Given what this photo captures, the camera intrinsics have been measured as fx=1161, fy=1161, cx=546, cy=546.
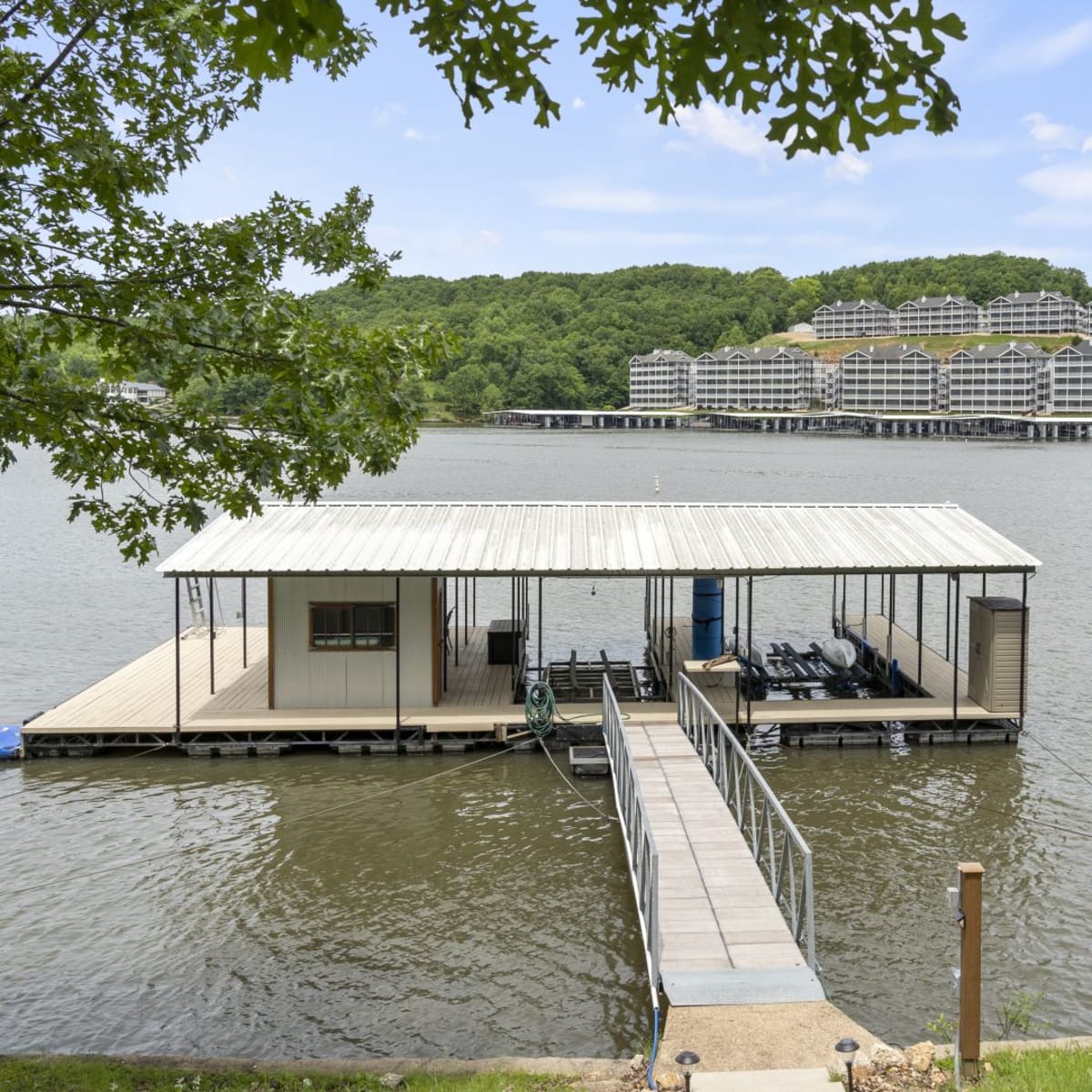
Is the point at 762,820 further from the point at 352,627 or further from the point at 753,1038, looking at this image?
the point at 352,627

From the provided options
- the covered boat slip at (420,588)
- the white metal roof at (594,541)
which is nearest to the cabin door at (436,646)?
the covered boat slip at (420,588)

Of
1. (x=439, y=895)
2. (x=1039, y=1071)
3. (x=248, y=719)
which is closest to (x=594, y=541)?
(x=248, y=719)

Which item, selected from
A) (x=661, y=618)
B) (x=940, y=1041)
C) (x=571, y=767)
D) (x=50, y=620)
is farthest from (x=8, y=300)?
(x=50, y=620)

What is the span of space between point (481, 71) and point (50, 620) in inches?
1352

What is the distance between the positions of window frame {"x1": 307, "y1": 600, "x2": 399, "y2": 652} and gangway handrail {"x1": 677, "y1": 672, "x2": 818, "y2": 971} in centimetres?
513

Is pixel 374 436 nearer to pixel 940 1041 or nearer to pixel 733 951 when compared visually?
pixel 733 951

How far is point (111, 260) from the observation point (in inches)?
380

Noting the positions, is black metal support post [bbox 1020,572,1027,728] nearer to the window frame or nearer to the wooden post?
the window frame

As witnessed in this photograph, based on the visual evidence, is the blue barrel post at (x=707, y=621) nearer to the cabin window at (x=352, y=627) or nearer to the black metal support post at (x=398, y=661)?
the black metal support post at (x=398, y=661)

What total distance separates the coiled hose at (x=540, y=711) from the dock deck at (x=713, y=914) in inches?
172

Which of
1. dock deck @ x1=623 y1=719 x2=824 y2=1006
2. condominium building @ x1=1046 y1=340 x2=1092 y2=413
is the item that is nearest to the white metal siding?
dock deck @ x1=623 y1=719 x2=824 y2=1006

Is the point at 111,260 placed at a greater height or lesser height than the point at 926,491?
greater

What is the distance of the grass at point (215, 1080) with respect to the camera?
332 inches

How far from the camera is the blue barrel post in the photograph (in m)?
22.5
